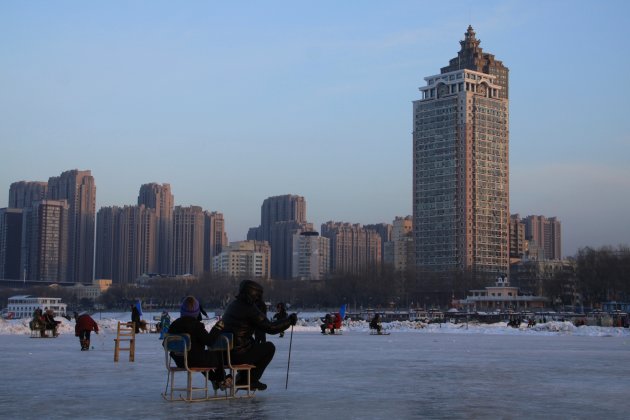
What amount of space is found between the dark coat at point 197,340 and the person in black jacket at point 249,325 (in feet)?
0.92

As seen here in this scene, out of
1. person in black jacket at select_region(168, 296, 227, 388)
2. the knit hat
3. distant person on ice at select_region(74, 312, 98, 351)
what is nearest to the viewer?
person in black jacket at select_region(168, 296, 227, 388)

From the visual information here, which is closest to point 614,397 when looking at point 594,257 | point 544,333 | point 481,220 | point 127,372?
point 127,372

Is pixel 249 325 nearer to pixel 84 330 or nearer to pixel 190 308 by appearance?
pixel 190 308

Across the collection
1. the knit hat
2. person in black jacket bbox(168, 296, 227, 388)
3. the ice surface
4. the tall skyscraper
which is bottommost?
the ice surface

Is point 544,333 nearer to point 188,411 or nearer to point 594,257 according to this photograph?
point 188,411

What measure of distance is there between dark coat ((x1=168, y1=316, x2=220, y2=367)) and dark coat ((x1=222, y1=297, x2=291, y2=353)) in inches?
10.6

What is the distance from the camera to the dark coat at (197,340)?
12758 millimetres

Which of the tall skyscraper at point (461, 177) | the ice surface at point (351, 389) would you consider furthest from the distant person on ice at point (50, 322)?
the tall skyscraper at point (461, 177)

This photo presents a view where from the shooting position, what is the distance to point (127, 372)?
1769cm

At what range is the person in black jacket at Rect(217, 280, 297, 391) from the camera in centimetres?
1257

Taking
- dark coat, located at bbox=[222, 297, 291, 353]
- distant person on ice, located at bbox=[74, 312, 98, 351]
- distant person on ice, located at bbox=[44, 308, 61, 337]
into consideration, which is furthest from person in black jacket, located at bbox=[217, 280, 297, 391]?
distant person on ice, located at bbox=[44, 308, 61, 337]

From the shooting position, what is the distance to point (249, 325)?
504 inches

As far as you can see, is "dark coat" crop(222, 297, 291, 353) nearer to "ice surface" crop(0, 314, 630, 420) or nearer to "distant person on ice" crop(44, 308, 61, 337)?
"ice surface" crop(0, 314, 630, 420)

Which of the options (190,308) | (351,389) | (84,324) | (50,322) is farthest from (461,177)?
(190,308)
